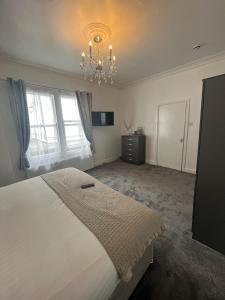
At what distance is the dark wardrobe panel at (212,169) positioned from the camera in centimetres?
131

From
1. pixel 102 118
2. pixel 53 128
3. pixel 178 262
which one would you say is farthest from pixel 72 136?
pixel 178 262

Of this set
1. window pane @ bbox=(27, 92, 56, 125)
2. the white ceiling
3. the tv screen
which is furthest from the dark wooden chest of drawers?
window pane @ bbox=(27, 92, 56, 125)

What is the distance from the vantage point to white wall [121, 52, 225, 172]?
3.15 metres

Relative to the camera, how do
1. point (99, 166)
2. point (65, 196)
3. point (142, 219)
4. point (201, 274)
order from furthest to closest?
point (99, 166), point (65, 196), point (201, 274), point (142, 219)

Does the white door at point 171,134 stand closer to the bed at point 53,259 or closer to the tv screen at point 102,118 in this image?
the tv screen at point 102,118

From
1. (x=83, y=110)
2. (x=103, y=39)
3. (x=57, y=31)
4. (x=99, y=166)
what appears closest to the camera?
(x=57, y=31)

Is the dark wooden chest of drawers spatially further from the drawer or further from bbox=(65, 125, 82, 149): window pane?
bbox=(65, 125, 82, 149): window pane

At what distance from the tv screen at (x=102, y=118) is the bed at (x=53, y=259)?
310 centimetres

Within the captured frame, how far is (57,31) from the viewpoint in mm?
A: 1905

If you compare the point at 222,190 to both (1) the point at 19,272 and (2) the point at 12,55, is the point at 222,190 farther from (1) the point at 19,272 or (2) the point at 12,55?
(2) the point at 12,55

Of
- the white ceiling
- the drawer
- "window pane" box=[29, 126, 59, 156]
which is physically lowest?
the drawer

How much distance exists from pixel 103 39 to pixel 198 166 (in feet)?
7.27

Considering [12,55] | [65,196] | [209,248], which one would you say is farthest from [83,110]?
[209,248]

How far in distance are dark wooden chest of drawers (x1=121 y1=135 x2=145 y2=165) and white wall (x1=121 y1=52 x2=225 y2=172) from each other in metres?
0.23
